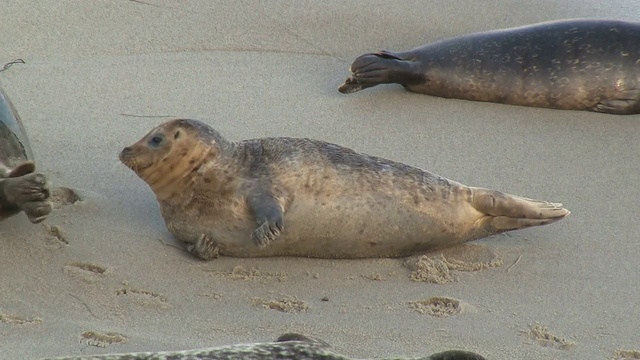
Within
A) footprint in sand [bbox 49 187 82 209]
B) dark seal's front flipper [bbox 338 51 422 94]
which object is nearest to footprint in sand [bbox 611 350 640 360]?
footprint in sand [bbox 49 187 82 209]

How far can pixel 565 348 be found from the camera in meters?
3.89

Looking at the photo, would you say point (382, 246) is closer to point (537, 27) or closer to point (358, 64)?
point (358, 64)

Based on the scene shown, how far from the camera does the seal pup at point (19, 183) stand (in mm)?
4184

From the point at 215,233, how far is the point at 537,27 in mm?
3124

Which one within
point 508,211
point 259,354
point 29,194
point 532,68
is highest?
point 532,68

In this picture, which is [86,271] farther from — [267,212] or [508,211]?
[508,211]

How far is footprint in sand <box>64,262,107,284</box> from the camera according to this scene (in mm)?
4117

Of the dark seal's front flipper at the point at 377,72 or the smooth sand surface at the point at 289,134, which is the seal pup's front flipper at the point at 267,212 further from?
the dark seal's front flipper at the point at 377,72

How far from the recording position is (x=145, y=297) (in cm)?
404

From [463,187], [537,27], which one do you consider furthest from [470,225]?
[537,27]

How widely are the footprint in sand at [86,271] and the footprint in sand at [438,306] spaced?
1049 mm

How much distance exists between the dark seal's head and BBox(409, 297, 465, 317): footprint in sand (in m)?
0.98

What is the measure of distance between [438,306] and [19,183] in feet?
4.83

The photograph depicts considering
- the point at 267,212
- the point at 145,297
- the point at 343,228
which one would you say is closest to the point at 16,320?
the point at 145,297
